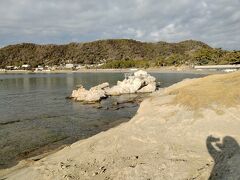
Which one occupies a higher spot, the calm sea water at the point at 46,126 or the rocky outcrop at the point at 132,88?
the rocky outcrop at the point at 132,88

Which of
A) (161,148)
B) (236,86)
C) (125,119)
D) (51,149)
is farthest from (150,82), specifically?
(161,148)

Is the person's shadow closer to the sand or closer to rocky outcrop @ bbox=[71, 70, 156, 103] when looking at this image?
the sand

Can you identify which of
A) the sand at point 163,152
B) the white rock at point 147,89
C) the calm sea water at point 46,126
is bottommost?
the calm sea water at point 46,126

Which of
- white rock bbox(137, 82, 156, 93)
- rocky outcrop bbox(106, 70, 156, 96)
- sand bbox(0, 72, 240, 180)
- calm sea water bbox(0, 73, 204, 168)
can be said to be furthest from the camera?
white rock bbox(137, 82, 156, 93)

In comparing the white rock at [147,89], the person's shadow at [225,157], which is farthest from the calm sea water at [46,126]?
Answer: the white rock at [147,89]

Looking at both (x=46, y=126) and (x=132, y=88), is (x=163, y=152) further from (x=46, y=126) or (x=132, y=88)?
(x=132, y=88)

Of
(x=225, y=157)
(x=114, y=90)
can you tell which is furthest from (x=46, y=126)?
(x=114, y=90)

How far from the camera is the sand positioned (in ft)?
35.4

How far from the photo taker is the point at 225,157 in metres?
11.5

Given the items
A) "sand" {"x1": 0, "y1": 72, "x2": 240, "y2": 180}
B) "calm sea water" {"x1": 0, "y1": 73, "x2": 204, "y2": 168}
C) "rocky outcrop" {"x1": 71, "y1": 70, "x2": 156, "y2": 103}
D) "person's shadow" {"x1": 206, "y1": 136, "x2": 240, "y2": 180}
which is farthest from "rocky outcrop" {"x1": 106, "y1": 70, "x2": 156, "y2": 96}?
"person's shadow" {"x1": 206, "y1": 136, "x2": 240, "y2": 180}

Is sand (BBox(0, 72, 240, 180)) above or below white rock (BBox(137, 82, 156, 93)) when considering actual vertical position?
above

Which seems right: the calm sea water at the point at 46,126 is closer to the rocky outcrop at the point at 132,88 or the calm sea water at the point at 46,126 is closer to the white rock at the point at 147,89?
the rocky outcrop at the point at 132,88

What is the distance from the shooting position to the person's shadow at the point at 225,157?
1012 centimetres

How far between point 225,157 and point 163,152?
2527 mm
